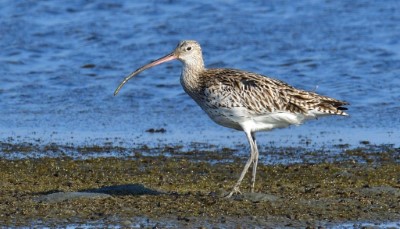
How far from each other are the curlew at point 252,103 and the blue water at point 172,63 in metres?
2.50

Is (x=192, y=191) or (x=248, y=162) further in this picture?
(x=248, y=162)

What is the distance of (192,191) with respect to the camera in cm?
1080

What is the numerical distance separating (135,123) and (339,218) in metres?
5.94

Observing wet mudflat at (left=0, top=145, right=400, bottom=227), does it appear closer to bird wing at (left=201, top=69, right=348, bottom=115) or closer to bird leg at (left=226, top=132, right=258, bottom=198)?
bird leg at (left=226, top=132, right=258, bottom=198)

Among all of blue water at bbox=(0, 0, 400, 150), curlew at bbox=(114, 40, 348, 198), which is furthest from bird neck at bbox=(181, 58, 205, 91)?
blue water at bbox=(0, 0, 400, 150)

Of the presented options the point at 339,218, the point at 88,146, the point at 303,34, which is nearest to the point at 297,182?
the point at 339,218

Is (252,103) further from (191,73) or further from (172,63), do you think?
(172,63)

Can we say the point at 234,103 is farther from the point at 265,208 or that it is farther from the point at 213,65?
the point at 213,65

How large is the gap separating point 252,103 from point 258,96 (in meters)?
0.11

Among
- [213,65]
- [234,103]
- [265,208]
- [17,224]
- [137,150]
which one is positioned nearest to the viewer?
[17,224]

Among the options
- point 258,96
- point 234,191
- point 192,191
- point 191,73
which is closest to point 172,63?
point 191,73

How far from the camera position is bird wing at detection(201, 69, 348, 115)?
10820mm

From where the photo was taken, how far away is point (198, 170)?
1198 centimetres

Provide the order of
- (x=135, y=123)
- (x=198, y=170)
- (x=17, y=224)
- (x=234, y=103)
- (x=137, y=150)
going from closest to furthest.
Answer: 1. (x=17, y=224)
2. (x=234, y=103)
3. (x=198, y=170)
4. (x=137, y=150)
5. (x=135, y=123)
